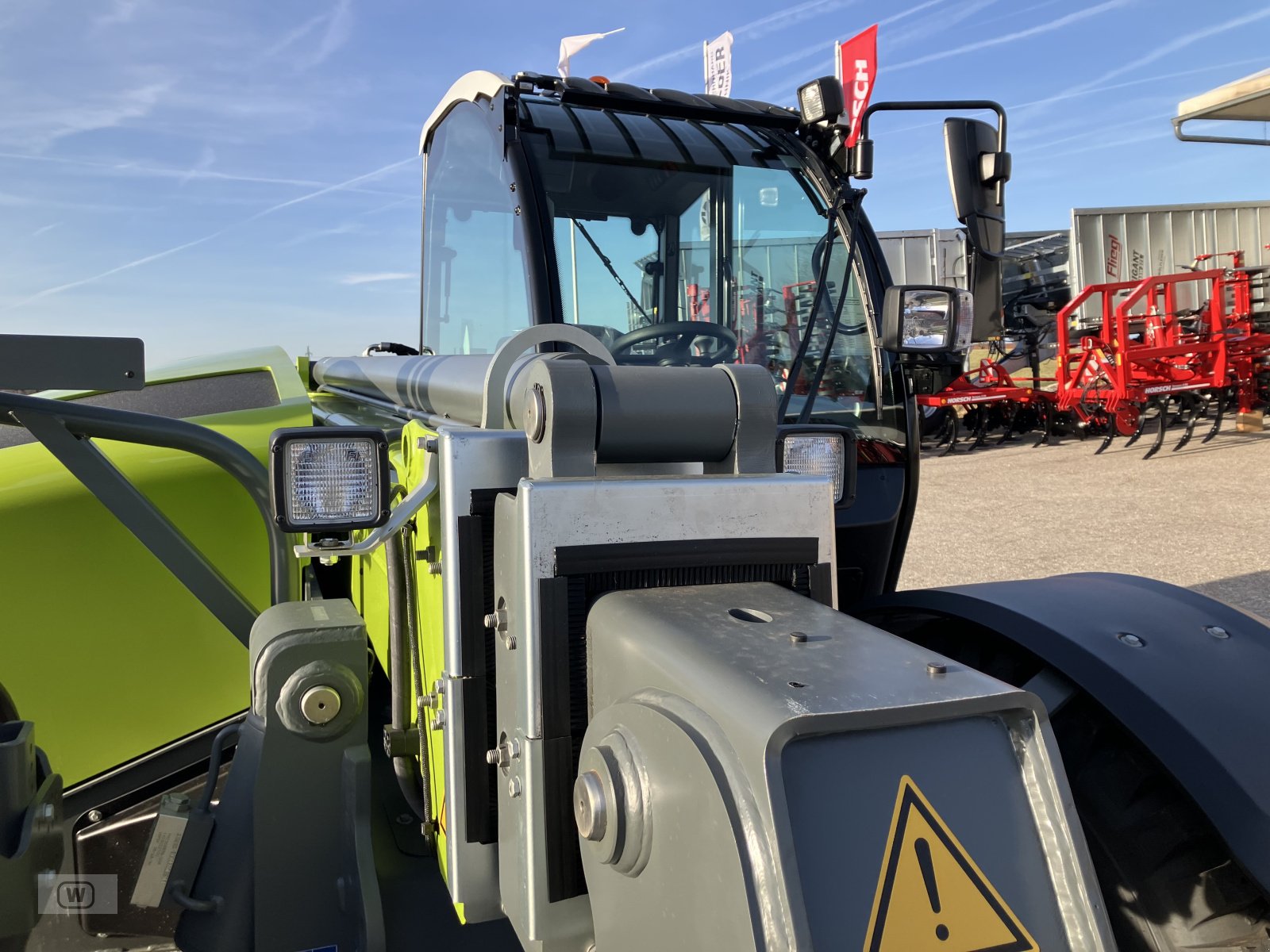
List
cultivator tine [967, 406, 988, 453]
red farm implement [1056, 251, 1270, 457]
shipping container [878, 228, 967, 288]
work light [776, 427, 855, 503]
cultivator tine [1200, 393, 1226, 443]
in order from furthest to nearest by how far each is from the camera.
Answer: shipping container [878, 228, 967, 288] → cultivator tine [967, 406, 988, 453] → cultivator tine [1200, 393, 1226, 443] → red farm implement [1056, 251, 1270, 457] → work light [776, 427, 855, 503]

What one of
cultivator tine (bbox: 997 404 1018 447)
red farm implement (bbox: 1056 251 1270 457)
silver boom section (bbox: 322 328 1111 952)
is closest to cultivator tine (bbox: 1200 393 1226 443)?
red farm implement (bbox: 1056 251 1270 457)

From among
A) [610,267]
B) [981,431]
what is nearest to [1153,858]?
[610,267]

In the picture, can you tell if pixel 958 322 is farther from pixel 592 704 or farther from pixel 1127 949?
pixel 592 704

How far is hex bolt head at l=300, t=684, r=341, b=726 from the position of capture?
5.83 ft

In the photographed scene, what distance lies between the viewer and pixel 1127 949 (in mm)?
1548

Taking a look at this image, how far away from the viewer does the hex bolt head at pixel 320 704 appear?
5.83 feet

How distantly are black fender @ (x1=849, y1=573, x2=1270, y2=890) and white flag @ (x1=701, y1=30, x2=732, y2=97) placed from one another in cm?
543

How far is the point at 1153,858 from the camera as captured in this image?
1518 mm

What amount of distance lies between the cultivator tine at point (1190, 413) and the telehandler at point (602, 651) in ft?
34.8

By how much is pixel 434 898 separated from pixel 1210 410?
16.1 m

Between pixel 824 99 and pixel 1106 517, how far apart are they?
21.0 feet

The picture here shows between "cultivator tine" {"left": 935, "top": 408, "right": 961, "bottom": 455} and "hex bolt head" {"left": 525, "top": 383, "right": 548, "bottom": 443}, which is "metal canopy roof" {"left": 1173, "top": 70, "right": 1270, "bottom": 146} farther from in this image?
"hex bolt head" {"left": 525, "top": 383, "right": 548, "bottom": 443}

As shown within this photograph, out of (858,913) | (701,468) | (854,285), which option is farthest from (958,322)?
(858,913)

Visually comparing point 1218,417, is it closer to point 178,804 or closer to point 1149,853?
point 1149,853
